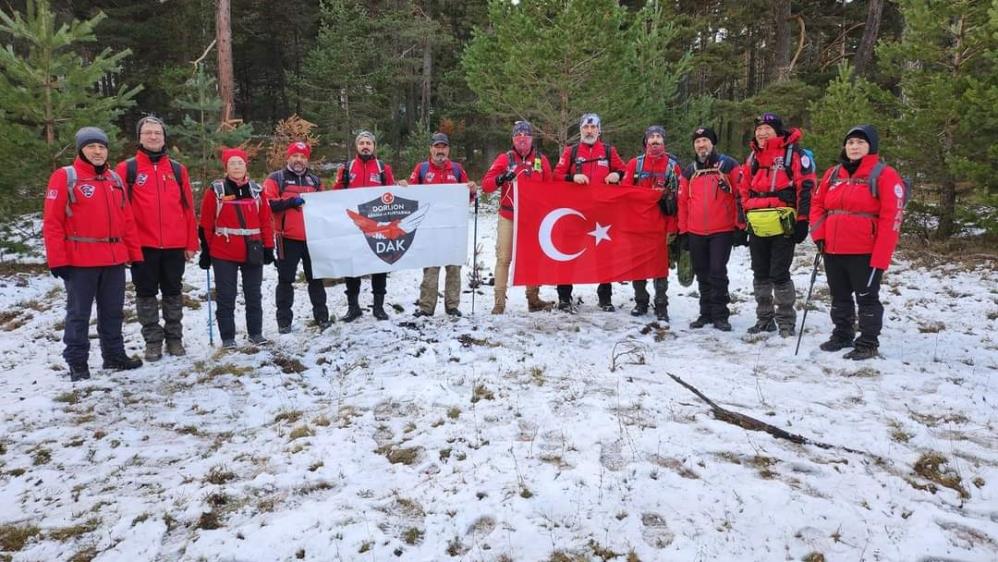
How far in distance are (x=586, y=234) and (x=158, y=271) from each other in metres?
5.47

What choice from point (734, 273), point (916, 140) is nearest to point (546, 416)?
point (734, 273)

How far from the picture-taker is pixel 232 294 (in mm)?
7305

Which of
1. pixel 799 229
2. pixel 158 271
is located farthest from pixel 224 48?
pixel 799 229

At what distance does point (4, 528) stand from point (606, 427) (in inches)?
161

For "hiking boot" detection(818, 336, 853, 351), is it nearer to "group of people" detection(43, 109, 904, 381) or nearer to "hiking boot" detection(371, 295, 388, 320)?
"group of people" detection(43, 109, 904, 381)

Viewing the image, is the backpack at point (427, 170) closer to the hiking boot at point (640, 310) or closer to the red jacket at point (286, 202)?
the red jacket at point (286, 202)

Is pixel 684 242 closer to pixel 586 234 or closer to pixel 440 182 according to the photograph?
pixel 586 234

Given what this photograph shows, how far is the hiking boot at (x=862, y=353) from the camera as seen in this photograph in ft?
19.9

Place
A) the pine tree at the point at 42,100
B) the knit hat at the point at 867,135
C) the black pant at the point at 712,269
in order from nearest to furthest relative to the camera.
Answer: the knit hat at the point at 867,135 → the black pant at the point at 712,269 → the pine tree at the point at 42,100

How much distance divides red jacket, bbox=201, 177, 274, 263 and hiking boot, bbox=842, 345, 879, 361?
7.06m

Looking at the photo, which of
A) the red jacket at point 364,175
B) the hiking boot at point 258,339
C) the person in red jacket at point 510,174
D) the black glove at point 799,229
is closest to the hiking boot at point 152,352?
the hiking boot at point 258,339

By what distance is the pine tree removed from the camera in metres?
9.92

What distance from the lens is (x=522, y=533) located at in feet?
10.9

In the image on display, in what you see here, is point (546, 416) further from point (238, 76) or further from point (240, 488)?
point (238, 76)
